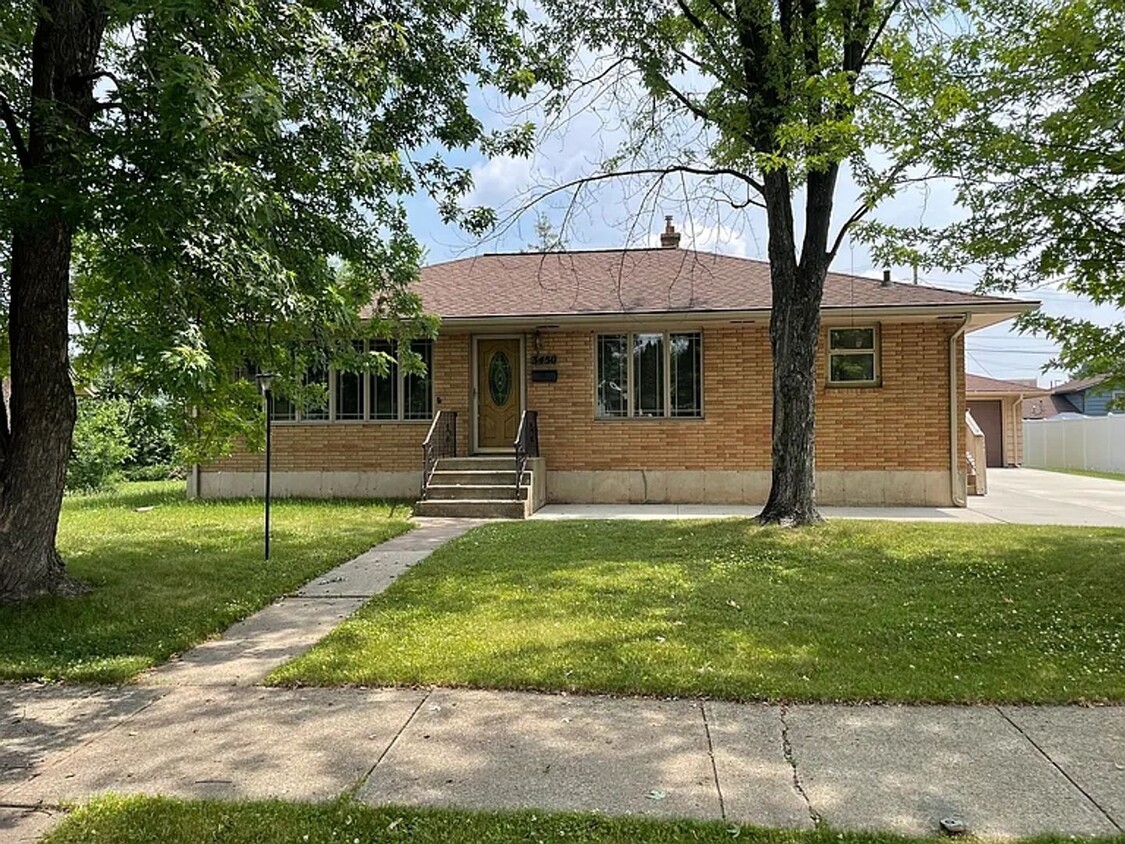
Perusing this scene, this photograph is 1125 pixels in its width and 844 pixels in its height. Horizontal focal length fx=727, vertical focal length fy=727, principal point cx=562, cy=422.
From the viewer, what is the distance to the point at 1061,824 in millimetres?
2723

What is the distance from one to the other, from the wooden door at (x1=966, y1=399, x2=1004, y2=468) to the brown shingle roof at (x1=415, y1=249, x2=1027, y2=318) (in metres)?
16.0

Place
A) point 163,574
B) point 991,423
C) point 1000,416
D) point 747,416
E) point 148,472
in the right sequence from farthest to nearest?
point 991,423, point 1000,416, point 148,472, point 747,416, point 163,574

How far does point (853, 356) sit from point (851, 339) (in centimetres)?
30

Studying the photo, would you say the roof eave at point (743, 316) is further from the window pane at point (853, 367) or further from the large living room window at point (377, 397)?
the large living room window at point (377, 397)

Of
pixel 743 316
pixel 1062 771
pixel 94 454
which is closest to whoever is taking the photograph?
pixel 1062 771

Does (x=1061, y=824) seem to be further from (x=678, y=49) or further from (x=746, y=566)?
(x=678, y=49)

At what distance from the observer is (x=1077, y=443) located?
24.6 m

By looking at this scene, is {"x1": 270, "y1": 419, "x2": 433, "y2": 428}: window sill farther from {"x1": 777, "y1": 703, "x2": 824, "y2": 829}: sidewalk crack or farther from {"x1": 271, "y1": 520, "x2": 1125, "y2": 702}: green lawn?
{"x1": 777, "y1": 703, "x2": 824, "y2": 829}: sidewalk crack

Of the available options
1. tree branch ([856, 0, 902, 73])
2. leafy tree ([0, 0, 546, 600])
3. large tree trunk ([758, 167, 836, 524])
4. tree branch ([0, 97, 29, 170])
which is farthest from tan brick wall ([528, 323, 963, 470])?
tree branch ([0, 97, 29, 170])

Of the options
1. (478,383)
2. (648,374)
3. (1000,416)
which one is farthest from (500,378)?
(1000,416)

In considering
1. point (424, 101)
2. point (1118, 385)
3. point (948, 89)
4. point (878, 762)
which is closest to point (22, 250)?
point (424, 101)

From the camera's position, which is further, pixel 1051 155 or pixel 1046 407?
pixel 1046 407

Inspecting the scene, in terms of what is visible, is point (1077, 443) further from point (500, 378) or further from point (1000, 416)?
point (500, 378)

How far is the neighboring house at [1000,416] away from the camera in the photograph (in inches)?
995
